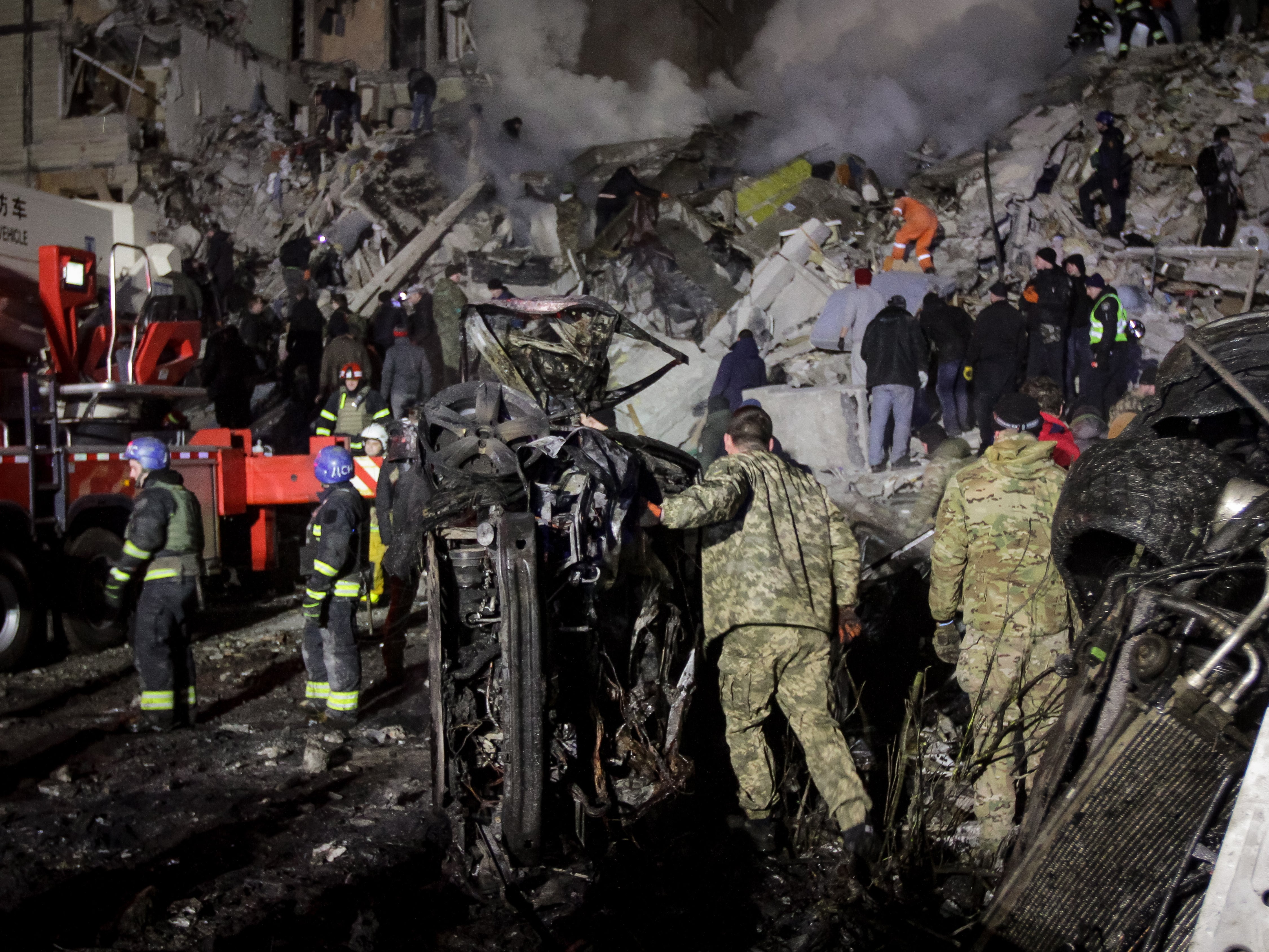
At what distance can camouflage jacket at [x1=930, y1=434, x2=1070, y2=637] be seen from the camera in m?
3.95

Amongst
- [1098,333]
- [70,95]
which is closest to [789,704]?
[1098,333]

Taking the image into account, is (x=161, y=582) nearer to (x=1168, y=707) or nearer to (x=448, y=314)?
(x=1168, y=707)

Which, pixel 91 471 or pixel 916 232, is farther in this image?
pixel 916 232

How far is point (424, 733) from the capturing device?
5598 mm

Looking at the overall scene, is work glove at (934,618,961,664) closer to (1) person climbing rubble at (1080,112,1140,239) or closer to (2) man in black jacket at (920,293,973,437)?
(2) man in black jacket at (920,293,973,437)

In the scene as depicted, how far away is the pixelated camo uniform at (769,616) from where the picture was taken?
3904mm

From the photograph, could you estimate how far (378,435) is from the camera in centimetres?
764

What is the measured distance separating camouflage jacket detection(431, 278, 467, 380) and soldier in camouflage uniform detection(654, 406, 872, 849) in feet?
30.7

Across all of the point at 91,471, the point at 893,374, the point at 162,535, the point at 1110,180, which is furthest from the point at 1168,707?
the point at 1110,180

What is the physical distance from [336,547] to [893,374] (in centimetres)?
562

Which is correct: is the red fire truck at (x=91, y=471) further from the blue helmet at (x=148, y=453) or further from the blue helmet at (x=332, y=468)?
the blue helmet at (x=332, y=468)

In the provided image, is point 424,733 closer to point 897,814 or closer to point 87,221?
point 897,814

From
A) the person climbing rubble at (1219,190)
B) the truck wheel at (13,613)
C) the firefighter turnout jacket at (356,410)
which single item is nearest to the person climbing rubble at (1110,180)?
the person climbing rubble at (1219,190)

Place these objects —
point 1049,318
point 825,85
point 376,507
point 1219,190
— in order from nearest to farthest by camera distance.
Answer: point 376,507
point 1049,318
point 1219,190
point 825,85
